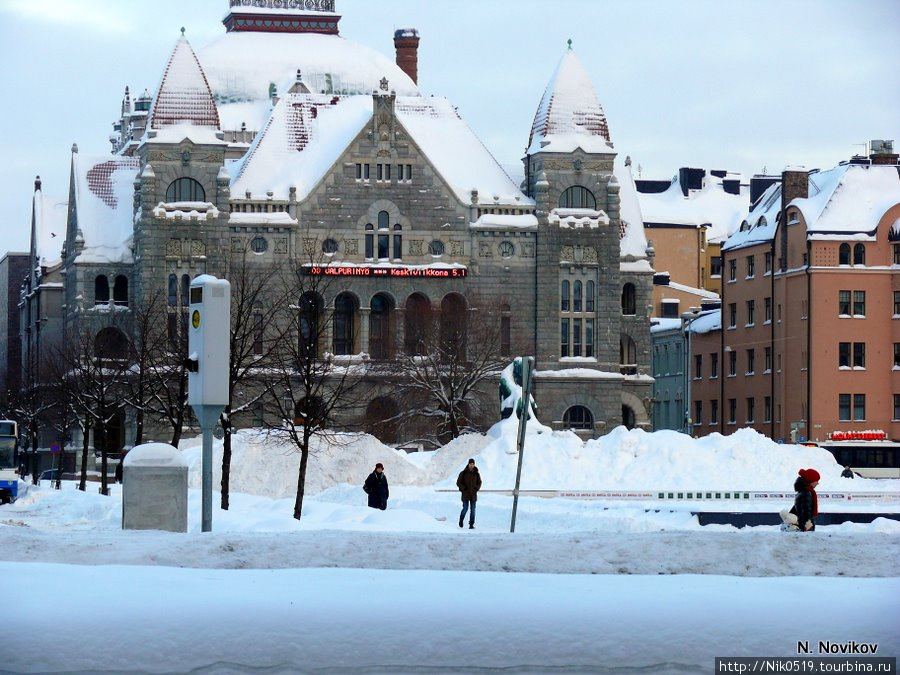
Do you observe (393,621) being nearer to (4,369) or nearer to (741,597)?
(741,597)

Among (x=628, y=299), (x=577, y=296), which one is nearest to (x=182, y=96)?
(x=577, y=296)

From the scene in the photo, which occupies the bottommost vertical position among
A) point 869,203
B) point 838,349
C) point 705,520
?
point 705,520

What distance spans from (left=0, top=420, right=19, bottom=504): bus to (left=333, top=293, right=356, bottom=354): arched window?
38071mm

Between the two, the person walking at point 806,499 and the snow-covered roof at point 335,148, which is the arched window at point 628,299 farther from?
the person walking at point 806,499

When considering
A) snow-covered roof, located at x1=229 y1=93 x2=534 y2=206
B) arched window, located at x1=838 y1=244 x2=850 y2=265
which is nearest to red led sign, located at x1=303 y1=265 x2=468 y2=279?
snow-covered roof, located at x1=229 y1=93 x2=534 y2=206

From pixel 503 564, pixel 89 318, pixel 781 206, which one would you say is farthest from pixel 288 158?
pixel 503 564

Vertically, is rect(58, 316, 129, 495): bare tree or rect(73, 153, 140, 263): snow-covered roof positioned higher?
rect(73, 153, 140, 263): snow-covered roof

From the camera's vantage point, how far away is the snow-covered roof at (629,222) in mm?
115312

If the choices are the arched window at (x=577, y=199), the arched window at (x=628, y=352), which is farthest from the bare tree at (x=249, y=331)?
the arched window at (x=628, y=352)

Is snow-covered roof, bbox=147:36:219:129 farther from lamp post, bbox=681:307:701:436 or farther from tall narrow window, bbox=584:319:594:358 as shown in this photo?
lamp post, bbox=681:307:701:436

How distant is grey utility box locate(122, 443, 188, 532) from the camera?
2642 centimetres

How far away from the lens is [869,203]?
102312mm

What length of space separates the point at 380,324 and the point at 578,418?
39.7 ft

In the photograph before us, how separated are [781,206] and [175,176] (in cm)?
3279
